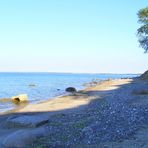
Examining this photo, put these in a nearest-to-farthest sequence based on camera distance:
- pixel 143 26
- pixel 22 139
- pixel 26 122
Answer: pixel 22 139
pixel 26 122
pixel 143 26

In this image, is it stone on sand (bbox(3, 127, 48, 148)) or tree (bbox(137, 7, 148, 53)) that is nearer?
stone on sand (bbox(3, 127, 48, 148))

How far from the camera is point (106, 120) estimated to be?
1608 centimetres

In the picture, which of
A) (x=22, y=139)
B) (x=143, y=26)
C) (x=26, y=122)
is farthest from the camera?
(x=143, y=26)

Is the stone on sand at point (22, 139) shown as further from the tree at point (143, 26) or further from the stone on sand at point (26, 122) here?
the tree at point (143, 26)

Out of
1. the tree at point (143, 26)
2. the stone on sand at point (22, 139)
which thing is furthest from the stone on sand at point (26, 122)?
the tree at point (143, 26)

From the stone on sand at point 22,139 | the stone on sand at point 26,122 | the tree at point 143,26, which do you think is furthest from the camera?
the tree at point 143,26

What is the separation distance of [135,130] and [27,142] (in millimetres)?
4092

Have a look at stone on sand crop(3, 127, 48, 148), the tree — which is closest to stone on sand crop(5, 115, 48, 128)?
stone on sand crop(3, 127, 48, 148)

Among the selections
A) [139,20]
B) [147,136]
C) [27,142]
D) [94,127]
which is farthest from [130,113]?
[139,20]

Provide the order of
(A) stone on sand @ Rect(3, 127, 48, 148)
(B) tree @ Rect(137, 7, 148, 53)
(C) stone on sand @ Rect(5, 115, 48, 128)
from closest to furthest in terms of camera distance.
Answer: (A) stone on sand @ Rect(3, 127, 48, 148), (C) stone on sand @ Rect(5, 115, 48, 128), (B) tree @ Rect(137, 7, 148, 53)

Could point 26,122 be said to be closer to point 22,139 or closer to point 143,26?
point 22,139

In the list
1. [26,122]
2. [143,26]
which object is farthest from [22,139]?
[143,26]

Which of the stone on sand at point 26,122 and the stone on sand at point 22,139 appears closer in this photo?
the stone on sand at point 22,139

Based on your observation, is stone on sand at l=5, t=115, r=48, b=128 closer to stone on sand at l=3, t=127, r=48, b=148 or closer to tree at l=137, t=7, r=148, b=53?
stone on sand at l=3, t=127, r=48, b=148
